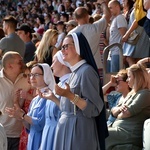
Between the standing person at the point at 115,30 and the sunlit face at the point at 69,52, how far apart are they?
13.0 feet

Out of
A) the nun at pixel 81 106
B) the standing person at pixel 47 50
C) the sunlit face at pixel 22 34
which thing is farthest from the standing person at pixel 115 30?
the nun at pixel 81 106

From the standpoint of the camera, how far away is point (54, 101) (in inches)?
194

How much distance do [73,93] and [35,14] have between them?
18.8 metres

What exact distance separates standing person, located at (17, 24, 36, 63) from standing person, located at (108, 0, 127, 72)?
4.74ft

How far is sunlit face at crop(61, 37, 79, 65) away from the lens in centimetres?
475

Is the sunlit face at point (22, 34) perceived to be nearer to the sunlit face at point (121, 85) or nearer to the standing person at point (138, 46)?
the standing person at point (138, 46)

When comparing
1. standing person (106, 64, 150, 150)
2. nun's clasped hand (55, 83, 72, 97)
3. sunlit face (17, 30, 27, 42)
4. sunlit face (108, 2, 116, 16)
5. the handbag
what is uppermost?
sunlit face (108, 2, 116, 16)

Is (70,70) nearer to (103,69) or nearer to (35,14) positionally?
(103,69)

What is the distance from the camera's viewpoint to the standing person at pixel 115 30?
877cm

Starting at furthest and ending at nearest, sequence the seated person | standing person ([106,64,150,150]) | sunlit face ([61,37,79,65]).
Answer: the seated person, standing person ([106,64,150,150]), sunlit face ([61,37,79,65])

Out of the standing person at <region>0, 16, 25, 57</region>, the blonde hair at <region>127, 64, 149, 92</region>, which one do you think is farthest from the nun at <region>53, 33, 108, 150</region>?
the standing person at <region>0, 16, 25, 57</region>

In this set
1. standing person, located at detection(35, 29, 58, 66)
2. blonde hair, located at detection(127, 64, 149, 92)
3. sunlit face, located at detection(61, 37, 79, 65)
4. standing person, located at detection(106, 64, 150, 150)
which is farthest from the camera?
standing person, located at detection(35, 29, 58, 66)

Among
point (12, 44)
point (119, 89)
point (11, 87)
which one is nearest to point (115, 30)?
point (12, 44)

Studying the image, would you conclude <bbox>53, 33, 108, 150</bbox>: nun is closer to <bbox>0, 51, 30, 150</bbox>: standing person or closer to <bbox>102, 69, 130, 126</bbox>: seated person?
<bbox>102, 69, 130, 126</bbox>: seated person
